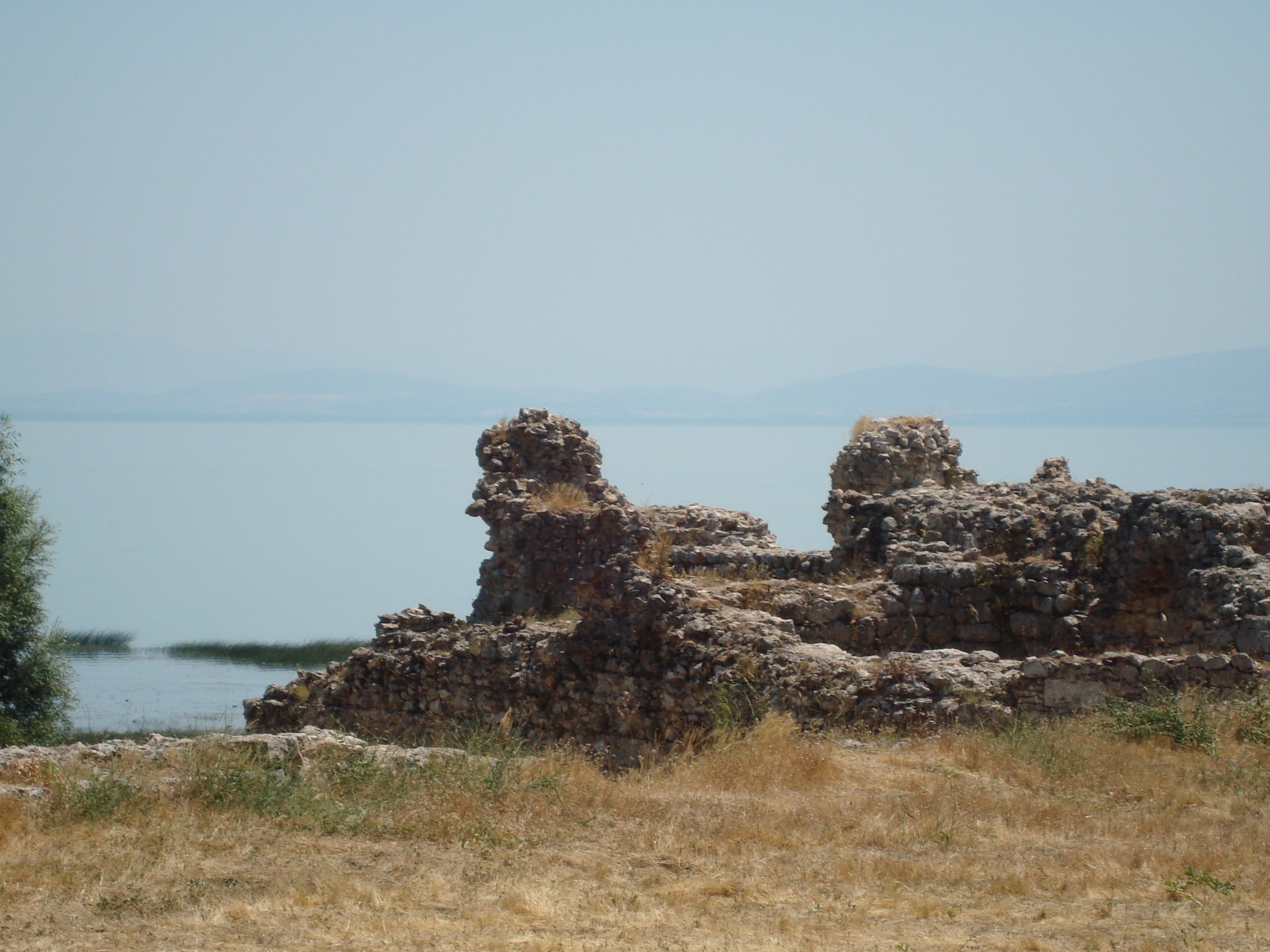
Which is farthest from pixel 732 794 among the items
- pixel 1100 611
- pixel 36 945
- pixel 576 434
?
pixel 576 434

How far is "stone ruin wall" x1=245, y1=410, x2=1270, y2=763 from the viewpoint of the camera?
38.7 ft

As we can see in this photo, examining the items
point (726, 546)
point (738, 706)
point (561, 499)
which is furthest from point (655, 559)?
point (726, 546)

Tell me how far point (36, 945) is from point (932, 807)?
18.7 feet

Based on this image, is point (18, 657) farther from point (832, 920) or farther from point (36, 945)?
point (832, 920)

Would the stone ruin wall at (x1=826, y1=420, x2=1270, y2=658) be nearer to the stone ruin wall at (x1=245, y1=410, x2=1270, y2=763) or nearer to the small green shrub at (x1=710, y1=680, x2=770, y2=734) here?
the stone ruin wall at (x1=245, y1=410, x2=1270, y2=763)

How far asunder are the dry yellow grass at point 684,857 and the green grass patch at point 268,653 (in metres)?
Answer: 29.6

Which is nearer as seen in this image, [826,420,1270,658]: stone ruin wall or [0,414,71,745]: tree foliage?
[826,420,1270,658]: stone ruin wall

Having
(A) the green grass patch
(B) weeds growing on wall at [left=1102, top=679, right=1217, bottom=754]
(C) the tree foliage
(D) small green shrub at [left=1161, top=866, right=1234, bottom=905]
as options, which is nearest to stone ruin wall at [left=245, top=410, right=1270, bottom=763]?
(B) weeds growing on wall at [left=1102, top=679, right=1217, bottom=754]

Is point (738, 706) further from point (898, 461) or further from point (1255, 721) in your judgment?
point (898, 461)

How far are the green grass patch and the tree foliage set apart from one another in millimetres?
11888

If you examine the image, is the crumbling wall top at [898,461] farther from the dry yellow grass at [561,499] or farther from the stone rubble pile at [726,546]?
the dry yellow grass at [561,499]

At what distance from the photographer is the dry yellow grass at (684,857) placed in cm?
633

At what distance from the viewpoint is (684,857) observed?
25.4 ft

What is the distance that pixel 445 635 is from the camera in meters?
14.3
